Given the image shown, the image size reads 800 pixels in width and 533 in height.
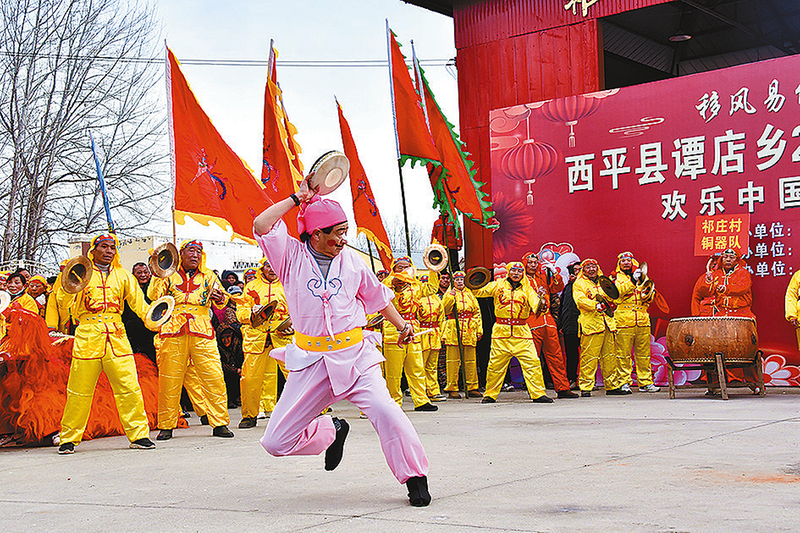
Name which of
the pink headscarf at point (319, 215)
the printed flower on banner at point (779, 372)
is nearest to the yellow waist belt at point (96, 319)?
the pink headscarf at point (319, 215)

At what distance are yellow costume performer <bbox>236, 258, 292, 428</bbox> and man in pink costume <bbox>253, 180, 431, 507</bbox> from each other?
4.37 meters

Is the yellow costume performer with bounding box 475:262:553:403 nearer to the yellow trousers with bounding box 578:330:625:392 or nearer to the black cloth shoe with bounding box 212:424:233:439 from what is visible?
the yellow trousers with bounding box 578:330:625:392

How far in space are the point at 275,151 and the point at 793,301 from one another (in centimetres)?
629

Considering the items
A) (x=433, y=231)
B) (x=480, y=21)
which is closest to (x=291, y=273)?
(x=433, y=231)

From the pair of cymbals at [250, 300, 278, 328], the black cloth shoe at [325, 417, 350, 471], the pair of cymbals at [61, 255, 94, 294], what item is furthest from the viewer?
the pair of cymbals at [250, 300, 278, 328]

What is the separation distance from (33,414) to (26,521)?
3.93 m

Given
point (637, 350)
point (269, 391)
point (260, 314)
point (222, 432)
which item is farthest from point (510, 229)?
point (222, 432)

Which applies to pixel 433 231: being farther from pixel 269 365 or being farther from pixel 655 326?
pixel 269 365

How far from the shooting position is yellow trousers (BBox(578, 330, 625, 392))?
11844mm

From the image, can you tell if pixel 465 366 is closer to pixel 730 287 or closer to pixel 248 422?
pixel 730 287

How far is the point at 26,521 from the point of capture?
175 inches

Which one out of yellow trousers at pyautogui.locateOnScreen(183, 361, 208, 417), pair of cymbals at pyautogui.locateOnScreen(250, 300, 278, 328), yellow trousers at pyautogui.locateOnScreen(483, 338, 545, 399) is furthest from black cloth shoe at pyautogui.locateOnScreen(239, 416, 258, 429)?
yellow trousers at pyautogui.locateOnScreen(483, 338, 545, 399)

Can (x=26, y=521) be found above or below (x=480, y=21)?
below

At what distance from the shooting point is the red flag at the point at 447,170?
1182cm
